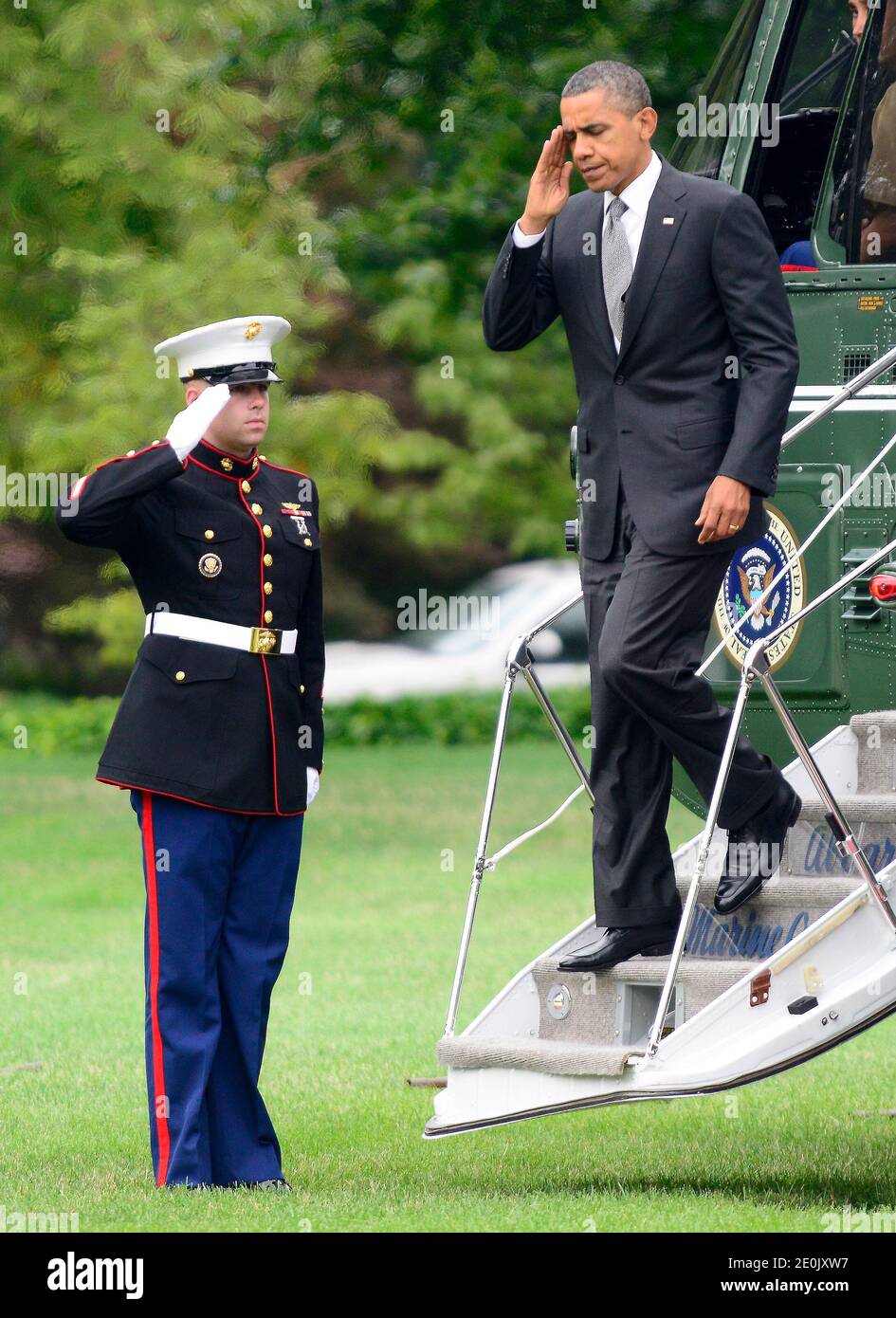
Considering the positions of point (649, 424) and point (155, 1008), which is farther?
point (155, 1008)

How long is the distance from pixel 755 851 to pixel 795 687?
4.90ft

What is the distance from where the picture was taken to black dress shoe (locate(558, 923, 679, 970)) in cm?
580

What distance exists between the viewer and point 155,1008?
5898 millimetres

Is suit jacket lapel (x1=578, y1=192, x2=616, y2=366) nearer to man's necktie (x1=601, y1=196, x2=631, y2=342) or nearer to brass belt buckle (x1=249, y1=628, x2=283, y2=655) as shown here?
man's necktie (x1=601, y1=196, x2=631, y2=342)

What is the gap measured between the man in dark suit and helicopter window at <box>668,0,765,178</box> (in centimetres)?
190

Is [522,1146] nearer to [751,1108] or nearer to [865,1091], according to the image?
[751,1108]

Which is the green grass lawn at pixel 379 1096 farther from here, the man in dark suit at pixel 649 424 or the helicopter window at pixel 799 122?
the helicopter window at pixel 799 122

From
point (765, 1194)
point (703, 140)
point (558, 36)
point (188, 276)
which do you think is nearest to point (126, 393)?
point (188, 276)

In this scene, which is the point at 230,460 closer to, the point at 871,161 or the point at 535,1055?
the point at 535,1055

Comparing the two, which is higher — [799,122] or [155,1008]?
[799,122]

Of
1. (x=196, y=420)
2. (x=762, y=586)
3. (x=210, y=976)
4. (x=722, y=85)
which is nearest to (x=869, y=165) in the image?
(x=722, y=85)

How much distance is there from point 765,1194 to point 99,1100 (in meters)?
2.57

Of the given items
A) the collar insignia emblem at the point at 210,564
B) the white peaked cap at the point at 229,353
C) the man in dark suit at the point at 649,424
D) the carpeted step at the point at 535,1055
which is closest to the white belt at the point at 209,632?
the collar insignia emblem at the point at 210,564

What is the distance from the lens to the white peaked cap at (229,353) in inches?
236
